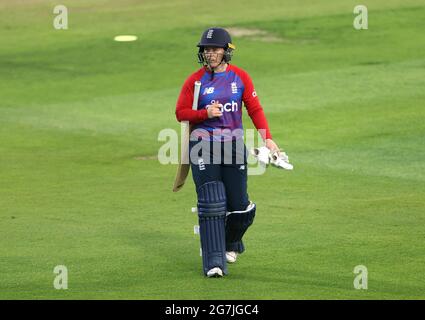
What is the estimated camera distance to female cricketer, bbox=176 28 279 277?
1121 cm

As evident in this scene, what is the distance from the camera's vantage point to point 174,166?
712 inches

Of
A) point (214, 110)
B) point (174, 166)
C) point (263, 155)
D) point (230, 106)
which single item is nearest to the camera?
point (263, 155)

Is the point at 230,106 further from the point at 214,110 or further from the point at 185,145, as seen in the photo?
the point at 185,145

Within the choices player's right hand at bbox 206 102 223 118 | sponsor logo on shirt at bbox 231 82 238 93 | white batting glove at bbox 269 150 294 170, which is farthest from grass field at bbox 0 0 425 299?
sponsor logo on shirt at bbox 231 82 238 93

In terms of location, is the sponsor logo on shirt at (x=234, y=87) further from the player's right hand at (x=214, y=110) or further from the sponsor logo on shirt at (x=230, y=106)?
the player's right hand at (x=214, y=110)

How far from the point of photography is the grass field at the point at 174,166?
37.3 ft

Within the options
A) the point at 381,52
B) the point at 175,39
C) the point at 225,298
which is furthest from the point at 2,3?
the point at 225,298

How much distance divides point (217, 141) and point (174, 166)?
6.77 metres

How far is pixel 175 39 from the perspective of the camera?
28.6 m

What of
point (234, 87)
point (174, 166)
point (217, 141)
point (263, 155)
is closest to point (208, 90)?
point (234, 87)

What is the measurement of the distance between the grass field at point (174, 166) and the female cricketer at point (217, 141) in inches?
19.2

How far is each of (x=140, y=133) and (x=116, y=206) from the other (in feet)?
19.5

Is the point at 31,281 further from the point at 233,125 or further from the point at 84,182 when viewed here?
the point at 84,182

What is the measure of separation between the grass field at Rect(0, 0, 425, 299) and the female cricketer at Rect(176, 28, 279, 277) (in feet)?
1.60
